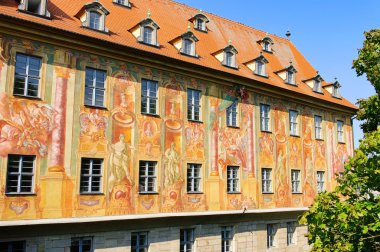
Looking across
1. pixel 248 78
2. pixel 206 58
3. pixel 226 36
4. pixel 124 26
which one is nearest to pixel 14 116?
pixel 124 26

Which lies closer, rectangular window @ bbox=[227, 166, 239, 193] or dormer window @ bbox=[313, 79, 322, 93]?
rectangular window @ bbox=[227, 166, 239, 193]

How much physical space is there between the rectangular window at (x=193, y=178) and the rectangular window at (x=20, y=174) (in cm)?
675

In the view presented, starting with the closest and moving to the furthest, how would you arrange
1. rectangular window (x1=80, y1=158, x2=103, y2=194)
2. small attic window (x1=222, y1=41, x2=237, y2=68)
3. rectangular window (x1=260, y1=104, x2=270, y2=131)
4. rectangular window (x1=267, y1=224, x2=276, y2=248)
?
rectangular window (x1=80, y1=158, x2=103, y2=194) → small attic window (x1=222, y1=41, x2=237, y2=68) → rectangular window (x1=267, y1=224, x2=276, y2=248) → rectangular window (x1=260, y1=104, x2=270, y2=131)

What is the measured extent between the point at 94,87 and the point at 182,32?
7444mm

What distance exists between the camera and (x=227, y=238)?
18609 mm

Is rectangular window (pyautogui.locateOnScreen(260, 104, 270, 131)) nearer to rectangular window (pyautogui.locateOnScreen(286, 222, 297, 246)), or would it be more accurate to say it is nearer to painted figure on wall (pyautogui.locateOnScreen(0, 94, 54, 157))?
rectangular window (pyautogui.locateOnScreen(286, 222, 297, 246))

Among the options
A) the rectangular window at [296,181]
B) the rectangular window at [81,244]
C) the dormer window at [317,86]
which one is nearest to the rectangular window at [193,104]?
the rectangular window at [81,244]

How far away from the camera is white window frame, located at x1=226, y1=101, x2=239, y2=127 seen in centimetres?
1938

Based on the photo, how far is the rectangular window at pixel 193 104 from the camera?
18.0 m

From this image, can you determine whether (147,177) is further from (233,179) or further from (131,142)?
(233,179)

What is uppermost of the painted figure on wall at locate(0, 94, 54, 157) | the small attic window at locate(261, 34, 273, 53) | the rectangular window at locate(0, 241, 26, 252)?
the small attic window at locate(261, 34, 273, 53)

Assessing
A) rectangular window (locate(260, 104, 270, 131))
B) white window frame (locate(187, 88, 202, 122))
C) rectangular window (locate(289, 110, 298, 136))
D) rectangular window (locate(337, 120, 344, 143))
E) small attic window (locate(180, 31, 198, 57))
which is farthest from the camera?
rectangular window (locate(337, 120, 344, 143))

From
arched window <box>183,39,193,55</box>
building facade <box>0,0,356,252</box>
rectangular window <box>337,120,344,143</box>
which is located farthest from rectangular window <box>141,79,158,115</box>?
rectangular window <box>337,120,344,143</box>

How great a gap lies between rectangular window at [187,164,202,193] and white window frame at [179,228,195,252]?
5.73 feet
